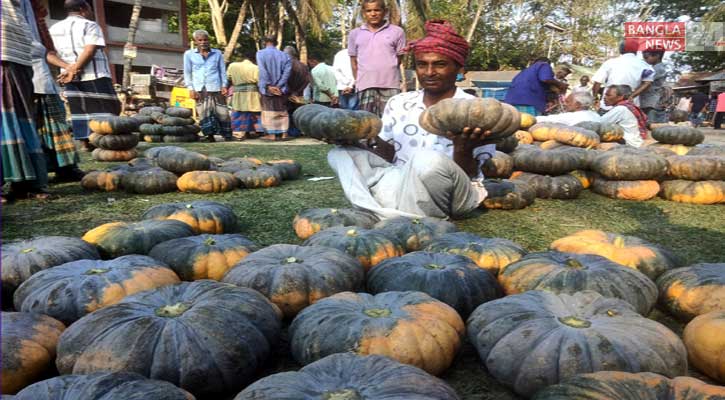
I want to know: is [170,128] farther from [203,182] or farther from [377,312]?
[377,312]

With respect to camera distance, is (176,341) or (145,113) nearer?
(176,341)

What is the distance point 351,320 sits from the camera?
1.86 m

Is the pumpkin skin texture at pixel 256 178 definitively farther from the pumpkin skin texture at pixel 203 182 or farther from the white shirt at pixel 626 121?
the white shirt at pixel 626 121

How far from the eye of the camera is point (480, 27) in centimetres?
3406

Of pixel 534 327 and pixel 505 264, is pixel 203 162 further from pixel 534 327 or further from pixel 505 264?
pixel 534 327

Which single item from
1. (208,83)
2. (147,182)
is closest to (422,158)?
(147,182)

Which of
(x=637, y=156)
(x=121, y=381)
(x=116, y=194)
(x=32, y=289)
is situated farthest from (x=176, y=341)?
(x=637, y=156)

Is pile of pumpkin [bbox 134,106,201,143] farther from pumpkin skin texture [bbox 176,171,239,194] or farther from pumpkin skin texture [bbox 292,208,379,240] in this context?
pumpkin skin texture [bbox 292,208,379,240]

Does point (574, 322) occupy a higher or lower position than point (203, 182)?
higher

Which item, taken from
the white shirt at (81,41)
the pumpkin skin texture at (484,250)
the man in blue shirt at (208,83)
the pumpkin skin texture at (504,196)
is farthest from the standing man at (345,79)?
the pumpkin skin texture at (484,250)

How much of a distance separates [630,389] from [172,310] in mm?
1555

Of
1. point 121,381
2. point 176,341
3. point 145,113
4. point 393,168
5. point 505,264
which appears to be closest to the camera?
point 121,381

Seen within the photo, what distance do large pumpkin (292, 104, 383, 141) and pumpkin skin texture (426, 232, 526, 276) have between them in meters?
1.21

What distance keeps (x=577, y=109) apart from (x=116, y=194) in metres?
7.82
